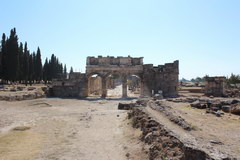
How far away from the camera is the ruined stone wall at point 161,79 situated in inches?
1256

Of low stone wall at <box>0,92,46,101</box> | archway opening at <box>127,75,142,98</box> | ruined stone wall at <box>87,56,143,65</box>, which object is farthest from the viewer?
archway opening at <box>127,75,142,98</box>

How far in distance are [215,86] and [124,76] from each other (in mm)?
12351

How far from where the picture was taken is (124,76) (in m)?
32.4

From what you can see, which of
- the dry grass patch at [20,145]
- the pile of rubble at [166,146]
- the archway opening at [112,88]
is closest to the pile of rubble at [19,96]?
the archway opening at [112,88]

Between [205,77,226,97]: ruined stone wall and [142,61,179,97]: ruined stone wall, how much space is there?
14.7 feet

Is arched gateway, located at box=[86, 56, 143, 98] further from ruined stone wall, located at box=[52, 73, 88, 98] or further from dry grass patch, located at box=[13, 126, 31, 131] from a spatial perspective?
dry grass patch, located at box=[13, 126, 31, 131]

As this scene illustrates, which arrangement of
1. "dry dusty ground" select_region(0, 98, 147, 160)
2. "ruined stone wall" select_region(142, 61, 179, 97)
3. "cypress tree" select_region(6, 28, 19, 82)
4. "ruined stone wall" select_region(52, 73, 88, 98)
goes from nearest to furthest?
"dry dusty ground" select_region(0, 98, 147, 160) < "ruined stone wall" select_region(52, 73, 88, 98) < "ruined stone wall" select_region(142, 61, 179, 97) < "cypress tree" select_region(6, 28, 19, 82)

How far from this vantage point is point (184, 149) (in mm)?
5793

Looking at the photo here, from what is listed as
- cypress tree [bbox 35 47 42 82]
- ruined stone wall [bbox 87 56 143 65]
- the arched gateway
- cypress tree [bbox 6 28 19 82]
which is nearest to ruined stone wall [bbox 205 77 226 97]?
the arched gateway

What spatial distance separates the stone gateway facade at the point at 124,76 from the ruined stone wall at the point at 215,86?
4.40 m

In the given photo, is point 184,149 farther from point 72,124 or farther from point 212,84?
point 212,84

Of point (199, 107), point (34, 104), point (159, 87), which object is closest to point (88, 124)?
point (199, 107)

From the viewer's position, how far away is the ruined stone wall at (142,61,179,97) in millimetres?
31906

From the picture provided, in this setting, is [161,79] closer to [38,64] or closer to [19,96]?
[19,96]
